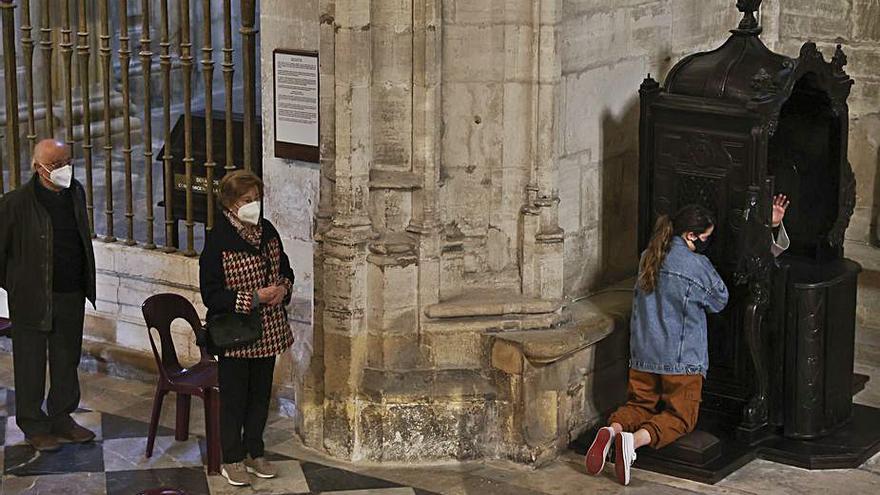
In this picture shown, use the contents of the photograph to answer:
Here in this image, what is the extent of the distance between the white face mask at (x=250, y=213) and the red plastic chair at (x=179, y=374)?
725 millimetres

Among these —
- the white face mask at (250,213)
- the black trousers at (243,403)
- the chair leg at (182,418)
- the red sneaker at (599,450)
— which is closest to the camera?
the white face mask at (250,213)

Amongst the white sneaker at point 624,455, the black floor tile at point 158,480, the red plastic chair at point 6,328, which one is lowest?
the black floor tile at point 158,480

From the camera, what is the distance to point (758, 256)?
7.59m

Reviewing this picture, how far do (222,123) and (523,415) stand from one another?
2.29 m

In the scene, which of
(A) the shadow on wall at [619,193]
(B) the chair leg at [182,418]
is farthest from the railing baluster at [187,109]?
(A) the shadow on wall at [619,193]

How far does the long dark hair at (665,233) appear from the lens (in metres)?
7.45

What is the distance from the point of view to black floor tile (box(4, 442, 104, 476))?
7535 mm

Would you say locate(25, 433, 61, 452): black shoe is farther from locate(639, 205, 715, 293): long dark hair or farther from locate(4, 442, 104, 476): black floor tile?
locate(639, 205, 715, 293): long dark hair

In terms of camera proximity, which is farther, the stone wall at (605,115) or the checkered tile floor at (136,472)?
the stone wall at (605,115)

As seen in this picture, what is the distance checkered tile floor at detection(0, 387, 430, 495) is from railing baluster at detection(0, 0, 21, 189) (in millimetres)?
1741

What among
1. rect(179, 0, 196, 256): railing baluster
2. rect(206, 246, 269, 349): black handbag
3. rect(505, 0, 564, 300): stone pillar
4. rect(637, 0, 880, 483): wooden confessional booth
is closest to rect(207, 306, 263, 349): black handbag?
rect(206, 246, 269, 349): black handbag

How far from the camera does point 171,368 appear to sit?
7609 millimetres

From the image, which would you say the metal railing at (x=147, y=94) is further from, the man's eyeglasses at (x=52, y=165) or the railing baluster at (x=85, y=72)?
the man's eyeglasses at (x=52, y=165)

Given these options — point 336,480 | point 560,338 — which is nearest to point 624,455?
point 560,338
